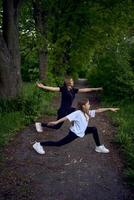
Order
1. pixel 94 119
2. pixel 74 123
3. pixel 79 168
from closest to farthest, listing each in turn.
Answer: pixel 79 168, pixel 74 123, pixel 94 119

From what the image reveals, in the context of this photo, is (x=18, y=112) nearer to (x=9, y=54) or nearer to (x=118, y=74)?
(x=9, y=54)

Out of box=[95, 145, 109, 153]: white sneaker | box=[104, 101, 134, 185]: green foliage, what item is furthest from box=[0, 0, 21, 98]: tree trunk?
box=[95, 145, 109, 153]: white sneaker

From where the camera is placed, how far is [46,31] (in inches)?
1082

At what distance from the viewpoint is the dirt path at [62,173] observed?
8008 millimetres

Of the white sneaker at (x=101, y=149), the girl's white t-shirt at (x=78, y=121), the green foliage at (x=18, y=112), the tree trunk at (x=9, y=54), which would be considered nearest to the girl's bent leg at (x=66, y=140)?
the girl's white t-shirt at (x=78, y=121)

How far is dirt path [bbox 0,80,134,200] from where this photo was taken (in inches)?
315

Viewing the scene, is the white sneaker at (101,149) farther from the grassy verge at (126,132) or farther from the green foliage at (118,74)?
the green foliage at (118,74)

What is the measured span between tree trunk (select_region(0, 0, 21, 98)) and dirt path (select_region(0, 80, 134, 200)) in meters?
3.65

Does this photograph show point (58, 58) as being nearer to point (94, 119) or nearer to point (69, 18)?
point (69, 18)

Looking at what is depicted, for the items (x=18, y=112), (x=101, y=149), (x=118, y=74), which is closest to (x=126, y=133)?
(x=101, y=149)

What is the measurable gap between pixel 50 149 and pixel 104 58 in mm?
14231

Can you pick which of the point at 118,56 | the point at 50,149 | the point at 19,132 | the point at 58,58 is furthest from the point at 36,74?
the point at 50,149

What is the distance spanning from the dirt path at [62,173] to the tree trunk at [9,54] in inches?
144

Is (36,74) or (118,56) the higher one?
(118,56)
